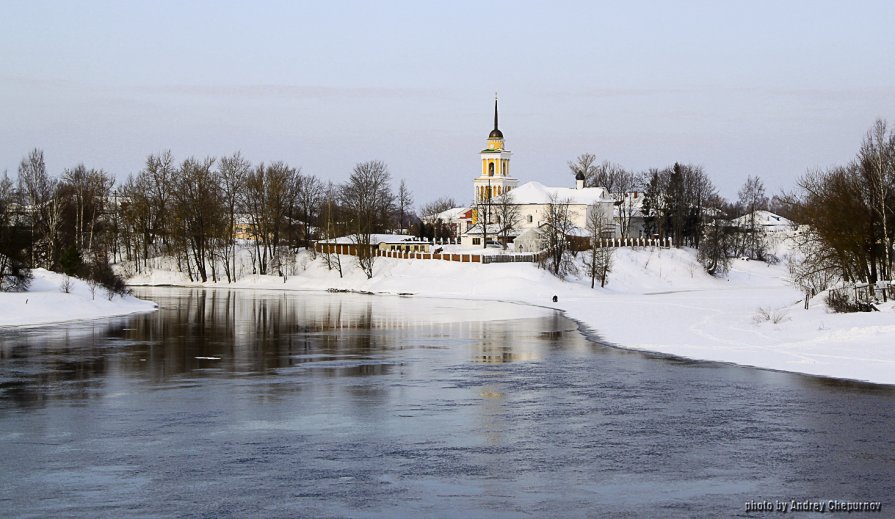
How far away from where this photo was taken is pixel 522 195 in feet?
406

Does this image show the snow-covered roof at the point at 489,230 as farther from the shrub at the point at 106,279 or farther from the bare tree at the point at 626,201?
the shrub at the point at 106,279

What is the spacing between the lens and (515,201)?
400ft

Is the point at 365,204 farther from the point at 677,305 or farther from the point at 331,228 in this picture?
the point at 677,305

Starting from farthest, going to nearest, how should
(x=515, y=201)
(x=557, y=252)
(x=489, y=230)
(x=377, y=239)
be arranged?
(x=515, y=201)
(x=489, y=230)
(x=377, y=239)
(x=557, y=252)

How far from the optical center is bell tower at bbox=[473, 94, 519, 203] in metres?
129

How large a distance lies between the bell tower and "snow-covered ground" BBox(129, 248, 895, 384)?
32908 millimetres

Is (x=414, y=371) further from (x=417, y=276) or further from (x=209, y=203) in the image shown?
(x=209, y=203)

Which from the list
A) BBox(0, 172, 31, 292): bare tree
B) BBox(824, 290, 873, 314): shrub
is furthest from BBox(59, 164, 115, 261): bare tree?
BBox(824, 290, 873, 314): shrub

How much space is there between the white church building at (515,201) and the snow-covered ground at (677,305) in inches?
628

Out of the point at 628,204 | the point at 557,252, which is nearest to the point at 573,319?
the point at 557,252

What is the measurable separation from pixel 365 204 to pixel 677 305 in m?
46.2

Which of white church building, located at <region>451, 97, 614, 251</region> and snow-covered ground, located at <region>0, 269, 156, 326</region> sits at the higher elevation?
white church building, located at <region>451, 97, 614, 251</region>

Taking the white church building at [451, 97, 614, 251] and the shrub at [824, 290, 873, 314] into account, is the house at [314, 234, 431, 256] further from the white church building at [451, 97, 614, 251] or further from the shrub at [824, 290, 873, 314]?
the shrub at [824, 290, 873, 314]

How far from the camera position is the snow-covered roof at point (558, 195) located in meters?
120
